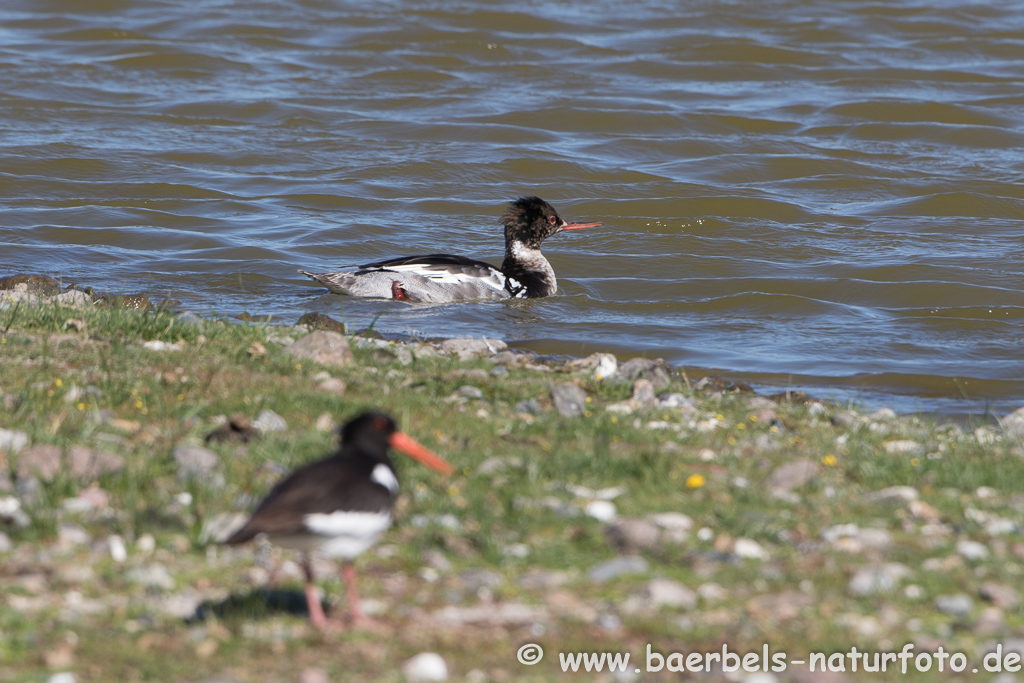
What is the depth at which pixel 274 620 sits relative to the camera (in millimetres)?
4191

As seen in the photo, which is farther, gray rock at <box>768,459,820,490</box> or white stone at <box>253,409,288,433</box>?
white stone at <box>253,409,288,433</box>

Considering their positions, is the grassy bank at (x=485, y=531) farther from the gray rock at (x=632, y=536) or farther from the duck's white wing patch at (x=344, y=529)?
the duck's white wing patch at (x=344, y=529)

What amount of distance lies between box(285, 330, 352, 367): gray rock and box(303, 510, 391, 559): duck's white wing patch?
3926 mm

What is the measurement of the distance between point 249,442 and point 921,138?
1795 centimetres

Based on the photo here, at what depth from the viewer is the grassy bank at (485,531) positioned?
13.4 feet

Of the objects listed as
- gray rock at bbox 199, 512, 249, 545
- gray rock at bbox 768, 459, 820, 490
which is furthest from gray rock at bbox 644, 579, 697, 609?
gray rock at bbox 199, 512, 249, 545

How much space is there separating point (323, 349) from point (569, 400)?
1.90 m

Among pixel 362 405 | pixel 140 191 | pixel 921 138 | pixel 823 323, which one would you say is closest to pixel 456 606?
pixel 362 405

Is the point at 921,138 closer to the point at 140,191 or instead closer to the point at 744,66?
the point at 744,66

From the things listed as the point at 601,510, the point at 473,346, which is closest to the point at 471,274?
Result: the point at 473,346

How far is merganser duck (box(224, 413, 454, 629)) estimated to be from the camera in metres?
3.95

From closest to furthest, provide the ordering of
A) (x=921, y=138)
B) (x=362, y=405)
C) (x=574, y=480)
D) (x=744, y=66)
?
(x=574, y=480), (x=362, y=405), (x=921, y=138), (x=744, y=66)

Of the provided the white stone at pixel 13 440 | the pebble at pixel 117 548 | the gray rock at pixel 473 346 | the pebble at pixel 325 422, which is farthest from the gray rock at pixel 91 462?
the gray rock at pixel 473 346

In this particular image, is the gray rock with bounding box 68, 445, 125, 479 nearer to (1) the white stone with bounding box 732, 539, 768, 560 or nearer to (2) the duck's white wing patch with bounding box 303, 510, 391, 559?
(2) the duck's white wing patch with bounding box 303, 510, 391, 559
